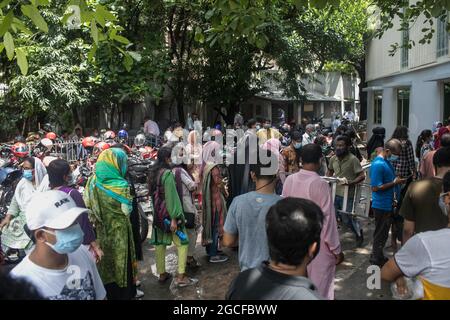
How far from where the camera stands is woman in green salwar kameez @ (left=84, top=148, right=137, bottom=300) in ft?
14.0

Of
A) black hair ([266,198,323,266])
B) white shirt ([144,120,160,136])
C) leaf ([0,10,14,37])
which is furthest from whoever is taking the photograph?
white shirt ([144,120,160,136])

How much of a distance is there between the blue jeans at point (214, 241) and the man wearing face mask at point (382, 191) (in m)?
2.03

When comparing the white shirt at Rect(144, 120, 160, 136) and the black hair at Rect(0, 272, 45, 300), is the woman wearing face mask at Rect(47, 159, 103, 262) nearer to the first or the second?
the black hair at Rect(0, 272, 45, 300)

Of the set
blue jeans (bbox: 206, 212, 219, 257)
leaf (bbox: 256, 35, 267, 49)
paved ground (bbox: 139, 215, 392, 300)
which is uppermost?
leaf (bbox: 256, 35, 267, 49)

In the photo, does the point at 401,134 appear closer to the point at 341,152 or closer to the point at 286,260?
the point at 341,152

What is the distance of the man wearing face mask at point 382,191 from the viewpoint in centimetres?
529

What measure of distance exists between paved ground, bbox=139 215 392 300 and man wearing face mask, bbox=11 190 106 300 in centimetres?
273

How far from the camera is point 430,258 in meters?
2.16

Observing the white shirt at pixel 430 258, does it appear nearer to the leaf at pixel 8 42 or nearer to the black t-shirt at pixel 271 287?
the black t-shirt at pixel 271 287

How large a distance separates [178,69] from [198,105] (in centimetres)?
678

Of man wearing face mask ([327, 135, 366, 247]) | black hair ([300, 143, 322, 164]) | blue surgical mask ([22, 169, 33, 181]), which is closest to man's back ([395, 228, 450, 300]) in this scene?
black hair ([300, 143, 322, 164])

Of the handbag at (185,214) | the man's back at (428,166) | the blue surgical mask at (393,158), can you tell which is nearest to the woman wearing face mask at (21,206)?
the handbag at (185,214)

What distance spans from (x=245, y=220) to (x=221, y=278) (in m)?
2.49

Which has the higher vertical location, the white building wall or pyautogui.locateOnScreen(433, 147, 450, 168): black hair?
the white building wall
